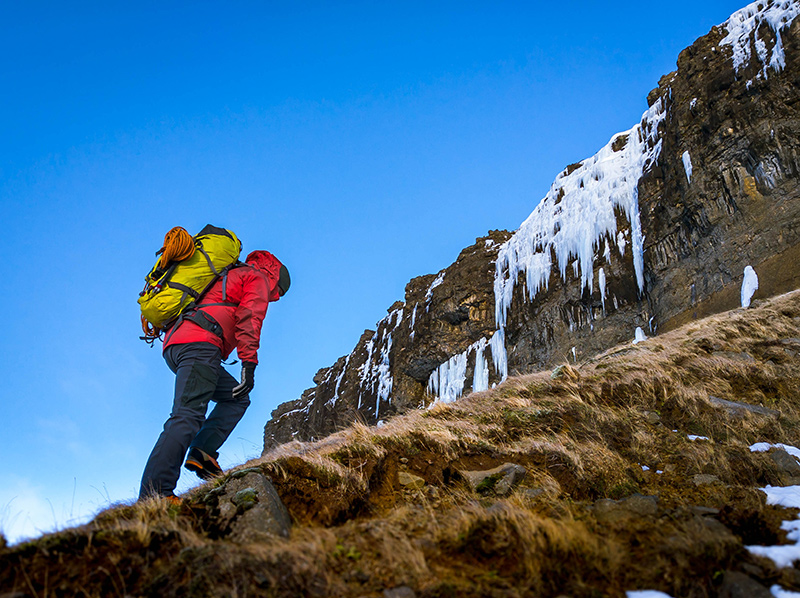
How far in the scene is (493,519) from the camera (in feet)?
5.97

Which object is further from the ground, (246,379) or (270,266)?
(270,266)

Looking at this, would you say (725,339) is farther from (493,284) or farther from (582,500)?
(493,284)

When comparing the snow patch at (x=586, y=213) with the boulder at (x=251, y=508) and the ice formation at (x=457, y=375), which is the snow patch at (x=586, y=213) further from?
the boulder at (x=251, y=508)

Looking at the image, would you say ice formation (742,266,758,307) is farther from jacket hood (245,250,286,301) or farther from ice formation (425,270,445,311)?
ice formation (425,270,445,311)

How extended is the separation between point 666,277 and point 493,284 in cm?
1028

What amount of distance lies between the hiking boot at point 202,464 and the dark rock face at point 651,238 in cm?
699

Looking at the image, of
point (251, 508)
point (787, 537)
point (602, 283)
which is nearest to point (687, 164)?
point (602, 283)

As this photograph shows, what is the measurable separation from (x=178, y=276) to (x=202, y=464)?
123 centimetres

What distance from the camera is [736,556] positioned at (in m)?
1.57

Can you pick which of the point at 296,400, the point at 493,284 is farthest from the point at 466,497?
the point at 296,400

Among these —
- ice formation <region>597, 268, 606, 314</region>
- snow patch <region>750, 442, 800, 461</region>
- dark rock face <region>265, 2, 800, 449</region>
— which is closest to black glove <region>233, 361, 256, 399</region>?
snow patch <region>750, 442, 800, 461</region>

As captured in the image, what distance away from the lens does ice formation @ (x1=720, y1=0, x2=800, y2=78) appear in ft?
46.6

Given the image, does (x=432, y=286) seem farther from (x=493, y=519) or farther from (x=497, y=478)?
(x=493, y=519)

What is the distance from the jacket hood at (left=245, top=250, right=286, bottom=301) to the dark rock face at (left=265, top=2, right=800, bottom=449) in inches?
259
